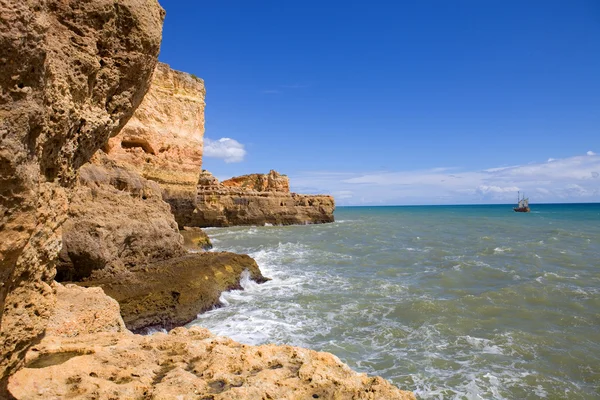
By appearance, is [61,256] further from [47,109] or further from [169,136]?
[169,136]

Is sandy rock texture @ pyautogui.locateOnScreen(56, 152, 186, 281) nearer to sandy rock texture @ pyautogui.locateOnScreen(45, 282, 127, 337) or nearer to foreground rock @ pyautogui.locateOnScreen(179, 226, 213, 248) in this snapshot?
sandy rock texture @ pyautogui.locateOnScreen(45, 282, 127, 337)

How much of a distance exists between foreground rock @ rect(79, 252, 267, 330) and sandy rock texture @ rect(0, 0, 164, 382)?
457 cm

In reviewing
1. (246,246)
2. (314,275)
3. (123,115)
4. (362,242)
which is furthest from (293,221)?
(123,115)

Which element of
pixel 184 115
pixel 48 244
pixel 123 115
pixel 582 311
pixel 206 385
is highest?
pixel 184 115

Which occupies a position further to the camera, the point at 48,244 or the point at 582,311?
the point at 582,311

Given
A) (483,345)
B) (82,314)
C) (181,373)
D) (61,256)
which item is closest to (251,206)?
(61,256)

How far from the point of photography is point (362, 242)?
82.3 feet

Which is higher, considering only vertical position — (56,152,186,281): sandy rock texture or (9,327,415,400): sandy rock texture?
(56,152,186,281): sandy rock texture

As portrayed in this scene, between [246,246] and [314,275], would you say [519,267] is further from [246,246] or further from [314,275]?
[246,246]

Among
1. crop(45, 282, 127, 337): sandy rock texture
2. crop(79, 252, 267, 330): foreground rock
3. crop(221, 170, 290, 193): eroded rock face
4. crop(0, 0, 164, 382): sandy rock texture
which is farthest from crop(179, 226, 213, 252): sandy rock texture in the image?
crop(221, 170, 290, 193): eroded rock face

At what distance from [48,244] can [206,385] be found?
5.82ft

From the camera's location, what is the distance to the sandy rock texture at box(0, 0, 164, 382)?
7.59 ft

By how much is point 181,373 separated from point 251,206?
3397 centimetres

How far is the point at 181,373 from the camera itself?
11.5 ft
